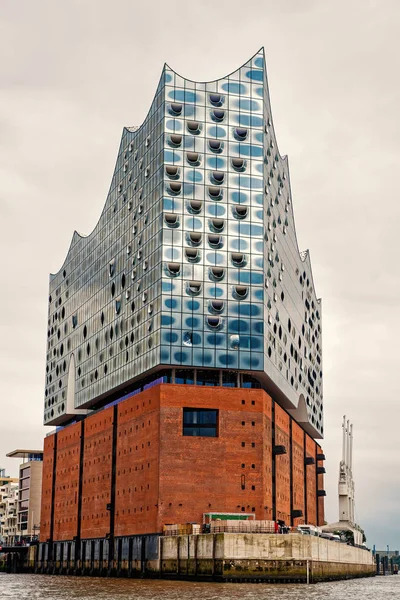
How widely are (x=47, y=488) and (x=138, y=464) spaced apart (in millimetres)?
41665

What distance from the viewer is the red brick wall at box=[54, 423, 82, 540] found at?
116562mm

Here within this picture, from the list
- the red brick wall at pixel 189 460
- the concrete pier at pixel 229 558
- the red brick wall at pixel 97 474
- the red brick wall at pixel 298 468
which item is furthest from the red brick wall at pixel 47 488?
the red brick wall at pixel 298 468

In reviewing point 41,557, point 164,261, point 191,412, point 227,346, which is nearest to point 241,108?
point 164,261

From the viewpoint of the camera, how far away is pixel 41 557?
5049 inches

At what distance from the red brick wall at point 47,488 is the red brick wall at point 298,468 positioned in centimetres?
3510

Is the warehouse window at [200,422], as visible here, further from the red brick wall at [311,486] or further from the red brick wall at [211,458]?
the red brick wall at [311,486]

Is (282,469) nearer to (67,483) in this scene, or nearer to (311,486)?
(311,486)

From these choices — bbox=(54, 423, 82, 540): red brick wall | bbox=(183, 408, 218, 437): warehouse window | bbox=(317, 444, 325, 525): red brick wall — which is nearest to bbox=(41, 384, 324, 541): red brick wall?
bbox=(183, 408, 218, 437): warehouse window

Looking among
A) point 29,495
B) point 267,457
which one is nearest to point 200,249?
point 267,457

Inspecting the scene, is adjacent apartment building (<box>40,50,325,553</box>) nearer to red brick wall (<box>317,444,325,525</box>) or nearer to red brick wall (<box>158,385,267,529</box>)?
red brick wall (<box>158,385,267,529</box>)

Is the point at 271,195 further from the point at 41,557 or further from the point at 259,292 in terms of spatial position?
the point at 41,557

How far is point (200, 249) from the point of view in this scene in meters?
94.4

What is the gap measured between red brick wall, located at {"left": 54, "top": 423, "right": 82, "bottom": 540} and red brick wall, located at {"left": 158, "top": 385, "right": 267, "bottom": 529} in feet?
102

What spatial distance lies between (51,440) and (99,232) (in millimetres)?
32935
